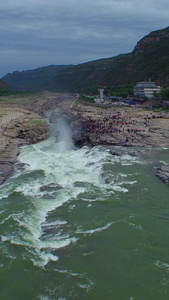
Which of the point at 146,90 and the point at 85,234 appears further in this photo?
the point at 146,90

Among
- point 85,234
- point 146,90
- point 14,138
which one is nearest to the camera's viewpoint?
point 85,234

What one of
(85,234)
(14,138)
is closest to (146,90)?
Result: (14,138)

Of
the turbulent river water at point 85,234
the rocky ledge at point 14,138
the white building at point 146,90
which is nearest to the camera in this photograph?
the turbulent river water at point 85,234

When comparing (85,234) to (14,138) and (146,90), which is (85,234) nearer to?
(14,138)

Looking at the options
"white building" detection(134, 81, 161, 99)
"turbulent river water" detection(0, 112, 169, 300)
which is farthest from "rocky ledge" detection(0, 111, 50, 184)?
"white building" detection(134, 81, 161, 99)

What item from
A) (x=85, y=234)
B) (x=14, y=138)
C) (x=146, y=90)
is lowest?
(x=85, y=234)

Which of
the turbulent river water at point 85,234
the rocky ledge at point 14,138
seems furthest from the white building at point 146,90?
the turbulent river water at point 85,234

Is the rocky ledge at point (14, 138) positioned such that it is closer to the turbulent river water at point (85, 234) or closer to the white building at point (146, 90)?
the turbulent river water at point (85, 234)

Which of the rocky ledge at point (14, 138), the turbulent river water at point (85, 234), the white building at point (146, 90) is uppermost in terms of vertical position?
the white building at point (146, 90)

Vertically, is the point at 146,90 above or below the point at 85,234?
above

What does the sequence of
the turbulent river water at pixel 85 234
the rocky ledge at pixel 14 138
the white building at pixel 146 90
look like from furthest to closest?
the white building at pixel 146 90
the rocky ledge at pixel 14 138
the turbulent river water at pixel 85 234
